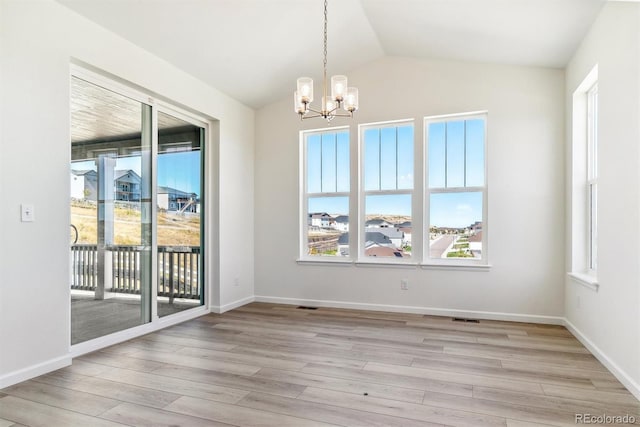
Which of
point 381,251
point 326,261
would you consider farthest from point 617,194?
point 326,261

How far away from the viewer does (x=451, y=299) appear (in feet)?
15.0

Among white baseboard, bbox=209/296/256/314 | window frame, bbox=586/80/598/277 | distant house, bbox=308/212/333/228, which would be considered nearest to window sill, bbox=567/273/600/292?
window frame, bbox=586/80/598/277

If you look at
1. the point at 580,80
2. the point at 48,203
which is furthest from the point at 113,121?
the point at 580,80

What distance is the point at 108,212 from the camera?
3506mm

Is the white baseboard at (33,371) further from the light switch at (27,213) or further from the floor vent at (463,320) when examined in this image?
the floor vent at (463,320)

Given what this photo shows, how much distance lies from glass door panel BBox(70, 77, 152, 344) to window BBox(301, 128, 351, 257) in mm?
2145

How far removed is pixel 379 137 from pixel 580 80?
2.19 metres

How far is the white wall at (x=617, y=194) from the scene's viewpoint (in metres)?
2.50

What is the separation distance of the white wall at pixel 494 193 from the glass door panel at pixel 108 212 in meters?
2.03

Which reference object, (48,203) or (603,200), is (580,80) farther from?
(48,203)

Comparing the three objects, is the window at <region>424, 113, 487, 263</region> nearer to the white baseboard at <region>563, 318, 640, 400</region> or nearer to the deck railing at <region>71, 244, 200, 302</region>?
the white baseboard at <region>563, 318, 640, 400</region>

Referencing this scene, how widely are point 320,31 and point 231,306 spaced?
3450 millimetres

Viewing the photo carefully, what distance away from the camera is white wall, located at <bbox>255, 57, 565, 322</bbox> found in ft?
13.8

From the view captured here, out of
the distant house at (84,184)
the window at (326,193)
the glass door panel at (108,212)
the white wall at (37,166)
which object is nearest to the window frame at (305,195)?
the window at (326,193)
